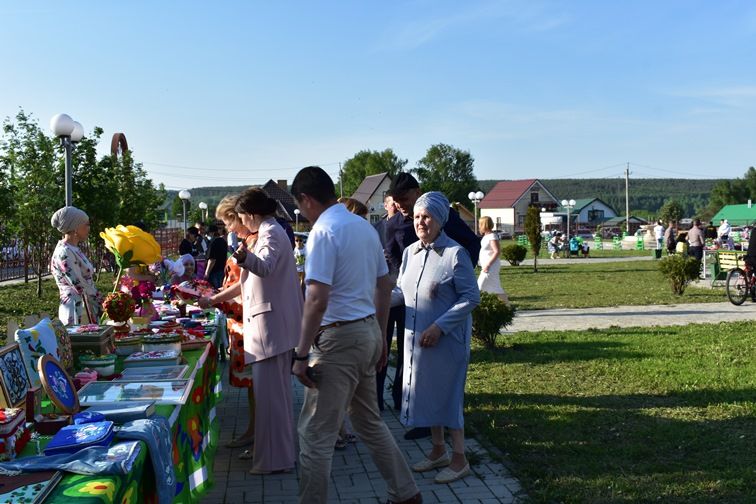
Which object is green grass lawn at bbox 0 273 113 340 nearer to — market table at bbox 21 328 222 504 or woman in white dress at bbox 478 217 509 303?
woman in white dress at bbox 478 217 509 303

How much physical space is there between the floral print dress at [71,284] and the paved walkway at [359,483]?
1492 millimetres

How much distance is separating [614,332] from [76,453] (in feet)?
30.6

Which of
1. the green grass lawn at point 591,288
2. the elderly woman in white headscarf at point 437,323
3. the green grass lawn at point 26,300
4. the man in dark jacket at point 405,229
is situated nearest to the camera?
the elderly woman in white headscarf at point 437,323

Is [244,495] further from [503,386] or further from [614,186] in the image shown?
[614,186]

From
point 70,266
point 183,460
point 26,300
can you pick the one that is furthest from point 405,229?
point 26,300

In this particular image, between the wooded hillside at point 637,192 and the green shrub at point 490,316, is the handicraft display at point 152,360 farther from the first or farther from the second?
the wooded hillside at point 637,192

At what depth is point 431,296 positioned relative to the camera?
178 inches

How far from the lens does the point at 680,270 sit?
52.4ft

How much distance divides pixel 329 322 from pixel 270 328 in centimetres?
110

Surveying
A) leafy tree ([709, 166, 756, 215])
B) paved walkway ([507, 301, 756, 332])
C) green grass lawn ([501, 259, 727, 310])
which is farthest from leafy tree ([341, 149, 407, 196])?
paved walkway ([507, 301, 756, 332])

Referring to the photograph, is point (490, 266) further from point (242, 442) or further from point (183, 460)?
point (183, 460)

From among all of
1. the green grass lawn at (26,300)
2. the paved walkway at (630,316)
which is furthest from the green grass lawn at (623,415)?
the green grass lawn at (26,300)

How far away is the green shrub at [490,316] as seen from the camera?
900 cm

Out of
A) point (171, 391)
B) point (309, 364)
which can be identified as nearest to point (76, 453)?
point (171, 391)
